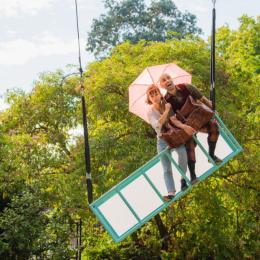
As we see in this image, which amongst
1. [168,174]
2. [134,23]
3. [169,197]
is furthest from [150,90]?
[134,23]

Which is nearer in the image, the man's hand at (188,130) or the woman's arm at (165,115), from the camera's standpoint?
the woman's arm at (165,115)

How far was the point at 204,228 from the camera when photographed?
12305 mm

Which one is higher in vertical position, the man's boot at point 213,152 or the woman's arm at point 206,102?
the woman's arm at point 206,102

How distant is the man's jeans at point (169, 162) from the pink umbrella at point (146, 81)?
1.03 ft

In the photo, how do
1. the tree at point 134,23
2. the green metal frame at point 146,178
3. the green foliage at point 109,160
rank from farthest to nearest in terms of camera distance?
→ the tree at point 134,23
the green foliage at point 109,160
the green metal frame at point 146,178

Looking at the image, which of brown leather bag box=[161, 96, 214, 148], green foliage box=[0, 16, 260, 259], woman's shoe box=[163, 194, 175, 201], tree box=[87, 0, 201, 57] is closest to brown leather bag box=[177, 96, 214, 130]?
brown leather bag box=[161, 96, 214, 148]

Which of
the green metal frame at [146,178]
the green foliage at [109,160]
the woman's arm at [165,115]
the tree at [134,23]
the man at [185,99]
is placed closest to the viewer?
the woman's arm at [165,115]

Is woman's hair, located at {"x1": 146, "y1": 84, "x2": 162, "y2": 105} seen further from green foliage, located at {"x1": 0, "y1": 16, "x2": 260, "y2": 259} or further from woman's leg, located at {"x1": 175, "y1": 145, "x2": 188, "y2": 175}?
green foliage, located at {"x1": 0, "y1": 16, "x2": 260, "y2": 259}

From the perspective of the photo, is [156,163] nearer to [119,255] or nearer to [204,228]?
[204,228]

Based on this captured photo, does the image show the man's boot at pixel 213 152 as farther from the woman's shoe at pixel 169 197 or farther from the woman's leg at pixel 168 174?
the woman's shoe at pixel 169 197

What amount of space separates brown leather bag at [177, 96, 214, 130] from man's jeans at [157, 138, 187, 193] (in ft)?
0.96

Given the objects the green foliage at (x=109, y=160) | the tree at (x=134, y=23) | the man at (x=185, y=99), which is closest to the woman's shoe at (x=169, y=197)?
the man at (x=185, y=99)

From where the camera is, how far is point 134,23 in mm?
33406

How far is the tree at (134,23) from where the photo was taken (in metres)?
33.2
